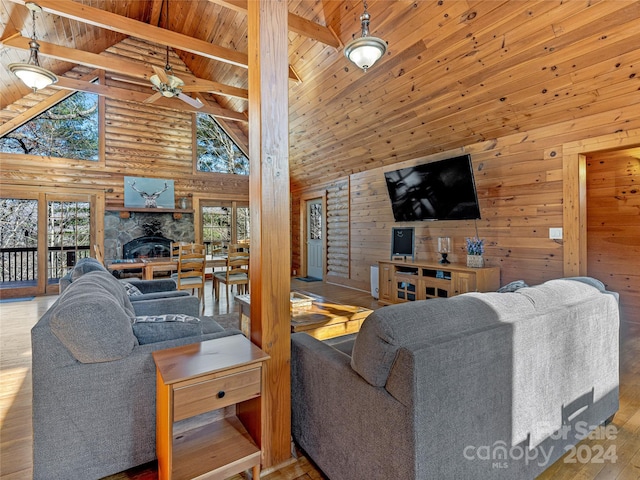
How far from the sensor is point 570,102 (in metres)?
3.16

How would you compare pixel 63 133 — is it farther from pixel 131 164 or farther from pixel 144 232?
pixel 144 232

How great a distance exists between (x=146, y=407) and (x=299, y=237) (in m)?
6.75

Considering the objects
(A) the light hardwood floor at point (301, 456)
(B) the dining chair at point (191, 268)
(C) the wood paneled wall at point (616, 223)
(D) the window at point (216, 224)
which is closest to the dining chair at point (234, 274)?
(B) the dining chair at point (191, 268)

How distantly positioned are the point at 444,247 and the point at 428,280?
53 cm

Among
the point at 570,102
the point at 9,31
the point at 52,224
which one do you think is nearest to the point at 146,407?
the point at 570,102

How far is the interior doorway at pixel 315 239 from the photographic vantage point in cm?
747

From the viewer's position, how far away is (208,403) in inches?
50.9

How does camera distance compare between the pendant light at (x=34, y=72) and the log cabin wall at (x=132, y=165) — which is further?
the log cabin wall at (x=132, y=165)

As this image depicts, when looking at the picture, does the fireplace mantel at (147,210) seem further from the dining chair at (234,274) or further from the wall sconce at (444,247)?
the wall sconce at (444,247)

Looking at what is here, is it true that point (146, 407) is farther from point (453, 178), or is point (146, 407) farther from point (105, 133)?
point (105, 133)

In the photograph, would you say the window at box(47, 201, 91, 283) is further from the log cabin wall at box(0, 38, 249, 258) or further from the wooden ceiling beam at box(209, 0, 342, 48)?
the wooden ceiling beam at box(209, 0, 342, 48)

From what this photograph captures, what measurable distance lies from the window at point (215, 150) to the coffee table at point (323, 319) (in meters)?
5.32

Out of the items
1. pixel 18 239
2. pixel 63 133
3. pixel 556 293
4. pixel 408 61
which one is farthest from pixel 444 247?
pixel 18 239

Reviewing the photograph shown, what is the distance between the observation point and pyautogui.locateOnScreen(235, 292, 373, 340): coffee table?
8.30 ft
